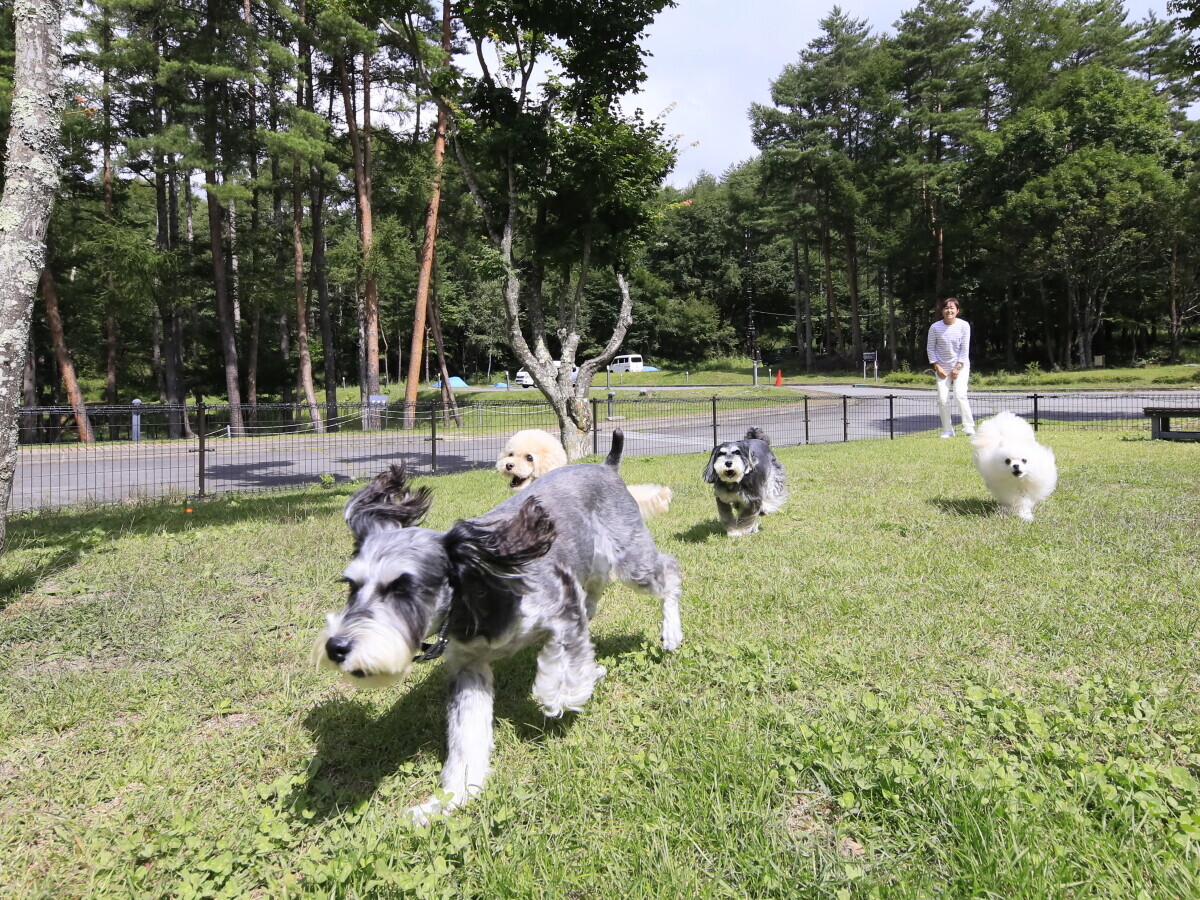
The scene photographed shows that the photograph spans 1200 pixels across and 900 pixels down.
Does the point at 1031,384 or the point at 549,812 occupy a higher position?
the point at 1031,384

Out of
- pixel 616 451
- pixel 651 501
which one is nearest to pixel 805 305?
pixel 651 501

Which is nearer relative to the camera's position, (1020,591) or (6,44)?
(1020,591)

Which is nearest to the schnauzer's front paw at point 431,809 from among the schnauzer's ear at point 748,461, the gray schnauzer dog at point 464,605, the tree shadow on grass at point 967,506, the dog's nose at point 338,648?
the gray schnauzer dog at point 464,605

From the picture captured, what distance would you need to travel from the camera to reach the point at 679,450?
15.9 m

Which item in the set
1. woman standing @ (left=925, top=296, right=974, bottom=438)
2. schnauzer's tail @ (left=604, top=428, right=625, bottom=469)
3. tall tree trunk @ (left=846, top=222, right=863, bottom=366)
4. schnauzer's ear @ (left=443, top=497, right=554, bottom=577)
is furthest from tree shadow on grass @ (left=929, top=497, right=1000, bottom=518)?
tall tree trunk @ (left=846, top=222, right=863, bottom=366)

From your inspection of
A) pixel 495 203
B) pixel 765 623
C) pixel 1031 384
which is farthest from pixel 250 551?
pixel 1031 384

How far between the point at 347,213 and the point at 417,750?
31472 mm

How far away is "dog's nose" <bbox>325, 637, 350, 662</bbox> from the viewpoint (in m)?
2.21

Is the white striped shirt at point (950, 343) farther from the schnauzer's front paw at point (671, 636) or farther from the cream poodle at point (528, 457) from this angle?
the schnauzer's front paw at point (671, 636)

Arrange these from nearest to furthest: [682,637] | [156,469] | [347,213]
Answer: [682,637] < [156,469] < [347,213]

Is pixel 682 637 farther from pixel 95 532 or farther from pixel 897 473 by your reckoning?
pixel 897 473

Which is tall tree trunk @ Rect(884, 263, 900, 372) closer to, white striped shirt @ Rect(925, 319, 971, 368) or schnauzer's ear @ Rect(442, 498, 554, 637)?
white striped shirt @ Rect(925, 319, 971, 368)

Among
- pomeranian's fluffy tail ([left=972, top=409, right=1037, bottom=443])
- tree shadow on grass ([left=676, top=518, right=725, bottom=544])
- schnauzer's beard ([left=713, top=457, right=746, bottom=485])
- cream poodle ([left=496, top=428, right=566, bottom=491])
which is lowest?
tree shadow on grass ([left=676, top=518, right=725, bottom=544])

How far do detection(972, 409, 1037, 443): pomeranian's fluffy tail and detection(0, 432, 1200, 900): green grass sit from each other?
1268 mm
